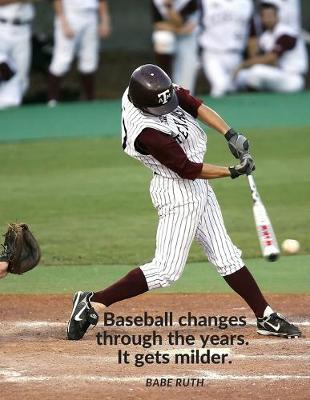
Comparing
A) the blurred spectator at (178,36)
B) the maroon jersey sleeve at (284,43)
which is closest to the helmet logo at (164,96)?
the blurred spectator at (178,36)

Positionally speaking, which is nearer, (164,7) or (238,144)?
(238,144)

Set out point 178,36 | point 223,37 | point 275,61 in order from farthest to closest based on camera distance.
→ point 223,37
point 275,61
point 178,36

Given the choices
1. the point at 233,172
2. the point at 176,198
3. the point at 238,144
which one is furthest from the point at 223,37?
the point at 233,172

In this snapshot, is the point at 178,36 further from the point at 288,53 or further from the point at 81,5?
the point at 288,53

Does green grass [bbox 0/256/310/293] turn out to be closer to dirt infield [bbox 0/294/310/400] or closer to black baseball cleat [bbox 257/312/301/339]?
dirt infield [bbox 0/294/310/400]

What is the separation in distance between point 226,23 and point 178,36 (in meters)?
0.73

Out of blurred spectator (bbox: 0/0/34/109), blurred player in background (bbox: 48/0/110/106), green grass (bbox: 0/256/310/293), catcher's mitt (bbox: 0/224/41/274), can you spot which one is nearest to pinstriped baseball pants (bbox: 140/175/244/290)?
catcher's mitt (bbox: 0/224/41/274)

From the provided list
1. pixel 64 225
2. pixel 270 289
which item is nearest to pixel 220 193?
pixel 64 225

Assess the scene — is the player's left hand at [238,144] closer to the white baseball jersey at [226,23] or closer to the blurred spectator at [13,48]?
the blurred spectator at [13,48]

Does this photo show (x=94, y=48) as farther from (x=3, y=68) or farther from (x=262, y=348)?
(x=262, y=348)

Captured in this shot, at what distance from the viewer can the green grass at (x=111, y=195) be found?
32.9ft

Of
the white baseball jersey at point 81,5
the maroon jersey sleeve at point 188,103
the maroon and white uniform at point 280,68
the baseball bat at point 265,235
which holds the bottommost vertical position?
the maroon and white uniform at point 280,68

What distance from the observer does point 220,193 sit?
11.8m

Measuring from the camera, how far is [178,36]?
17.0 metres
